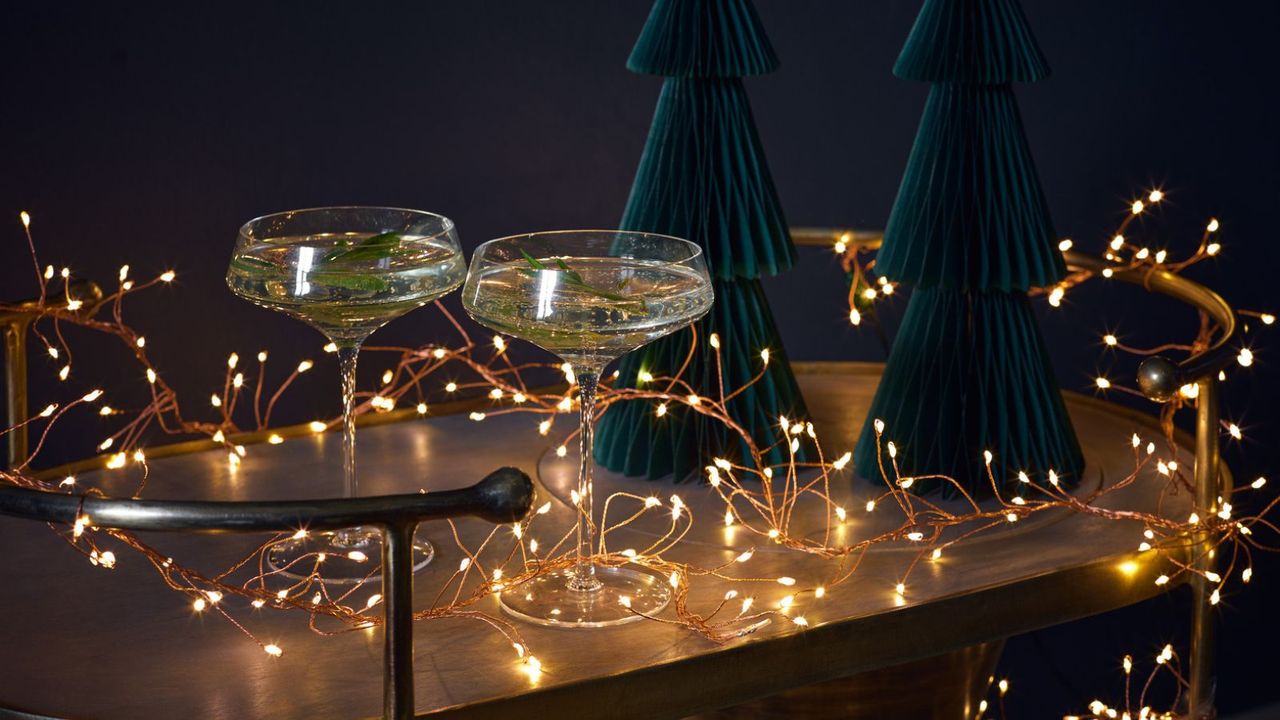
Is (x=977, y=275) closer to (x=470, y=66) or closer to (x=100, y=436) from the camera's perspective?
(x=470, y=66)

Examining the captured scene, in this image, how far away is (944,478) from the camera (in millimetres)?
1125

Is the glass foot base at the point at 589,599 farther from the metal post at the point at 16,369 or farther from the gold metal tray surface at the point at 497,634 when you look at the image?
the metal post at the point at 16,369

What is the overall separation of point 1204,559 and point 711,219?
45 centimetres

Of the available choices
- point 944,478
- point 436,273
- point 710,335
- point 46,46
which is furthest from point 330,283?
point 46,46

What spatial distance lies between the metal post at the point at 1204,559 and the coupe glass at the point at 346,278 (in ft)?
1.76

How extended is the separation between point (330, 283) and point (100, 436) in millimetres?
879

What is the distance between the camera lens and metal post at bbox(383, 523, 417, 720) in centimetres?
74

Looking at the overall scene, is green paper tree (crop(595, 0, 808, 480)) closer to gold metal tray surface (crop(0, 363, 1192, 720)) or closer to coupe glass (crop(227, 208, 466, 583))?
gold metal tray surface (crop(0, 363, 1192, 720))

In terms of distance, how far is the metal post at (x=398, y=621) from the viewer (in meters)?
0.74

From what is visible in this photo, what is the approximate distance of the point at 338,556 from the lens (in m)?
1.04

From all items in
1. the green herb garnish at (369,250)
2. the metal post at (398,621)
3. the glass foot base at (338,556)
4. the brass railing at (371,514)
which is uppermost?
the green herb garnish at (369,250)

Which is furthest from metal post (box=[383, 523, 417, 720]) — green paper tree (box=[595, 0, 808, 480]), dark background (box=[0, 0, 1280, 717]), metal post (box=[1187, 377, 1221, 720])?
dark background (box=[0, 0, 1280, 717])

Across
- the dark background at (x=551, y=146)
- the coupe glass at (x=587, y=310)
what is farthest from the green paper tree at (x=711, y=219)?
the dark background at (x=551, y=146)

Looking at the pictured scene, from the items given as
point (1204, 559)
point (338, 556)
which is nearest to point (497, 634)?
point (338, 556)
